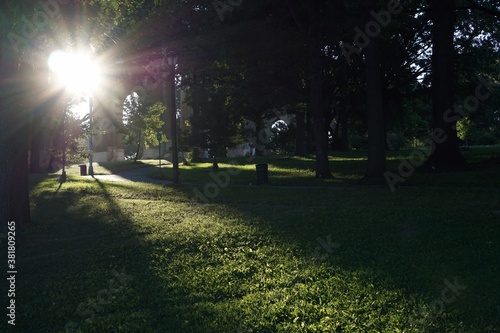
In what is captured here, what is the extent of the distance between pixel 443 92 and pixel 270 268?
1565cm

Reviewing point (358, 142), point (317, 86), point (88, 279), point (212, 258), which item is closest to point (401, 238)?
point (212, 258)

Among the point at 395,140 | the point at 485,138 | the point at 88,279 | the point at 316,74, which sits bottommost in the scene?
the point at 88,279

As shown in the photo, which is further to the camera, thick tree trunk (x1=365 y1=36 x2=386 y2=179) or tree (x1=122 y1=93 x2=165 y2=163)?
tree (x1=122 y1=93 x2=165 y2=163)

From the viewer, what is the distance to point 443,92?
19.3 metres

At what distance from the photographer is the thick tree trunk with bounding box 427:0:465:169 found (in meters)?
19.2

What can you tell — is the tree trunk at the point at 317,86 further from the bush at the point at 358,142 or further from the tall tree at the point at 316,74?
the bush at the point at 358,142

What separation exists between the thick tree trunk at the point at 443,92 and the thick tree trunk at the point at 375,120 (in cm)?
332

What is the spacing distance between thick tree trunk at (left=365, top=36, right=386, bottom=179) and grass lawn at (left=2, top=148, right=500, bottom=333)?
478 centimetres

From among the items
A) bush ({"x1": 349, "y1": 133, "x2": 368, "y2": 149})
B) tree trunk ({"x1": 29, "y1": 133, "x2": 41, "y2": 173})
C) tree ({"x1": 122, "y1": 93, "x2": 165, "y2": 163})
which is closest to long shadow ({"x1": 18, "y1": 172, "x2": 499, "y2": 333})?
tree trunk ({"x1": 29, "y1": 133, "x2": 41, "y2": 173})

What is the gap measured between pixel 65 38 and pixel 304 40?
14201 millimetres

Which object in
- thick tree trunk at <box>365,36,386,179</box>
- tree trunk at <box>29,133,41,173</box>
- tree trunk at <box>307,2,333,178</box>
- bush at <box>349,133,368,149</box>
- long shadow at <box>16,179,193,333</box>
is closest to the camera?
long shadow at <box>16,179,193,333</box>

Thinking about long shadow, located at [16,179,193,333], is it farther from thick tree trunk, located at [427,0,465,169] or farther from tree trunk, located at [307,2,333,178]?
thick tree trunk, located at [427,0,465,169]

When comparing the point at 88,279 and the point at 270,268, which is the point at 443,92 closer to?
the point at 270,268

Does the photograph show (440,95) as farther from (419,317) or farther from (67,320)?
(67,320)
